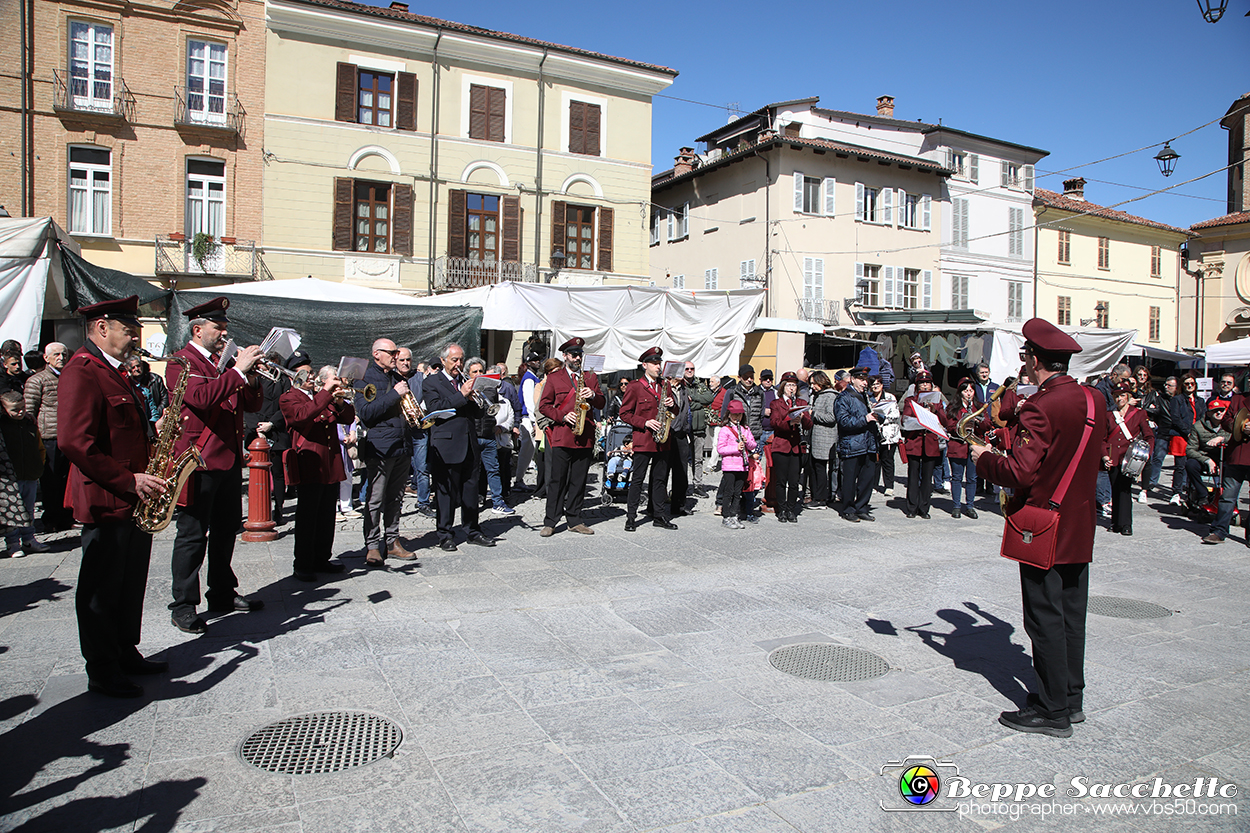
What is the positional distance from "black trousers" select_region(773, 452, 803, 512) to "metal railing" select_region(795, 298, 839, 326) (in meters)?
21.1

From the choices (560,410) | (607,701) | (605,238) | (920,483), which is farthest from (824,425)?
(605,238)

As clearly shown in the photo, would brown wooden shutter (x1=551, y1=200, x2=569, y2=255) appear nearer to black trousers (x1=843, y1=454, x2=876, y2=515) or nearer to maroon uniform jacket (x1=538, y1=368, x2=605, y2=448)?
black trousers (x1=843, y1=454, x2=876, y2=515)

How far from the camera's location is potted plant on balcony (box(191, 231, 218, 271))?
19969 mm

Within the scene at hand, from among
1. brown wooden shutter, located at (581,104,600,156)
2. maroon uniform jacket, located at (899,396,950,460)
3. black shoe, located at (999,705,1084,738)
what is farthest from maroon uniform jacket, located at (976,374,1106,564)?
brown wooden shutter, located at (581,104,600,156)

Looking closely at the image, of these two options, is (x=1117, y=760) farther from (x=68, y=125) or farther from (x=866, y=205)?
(x=866, y=205)

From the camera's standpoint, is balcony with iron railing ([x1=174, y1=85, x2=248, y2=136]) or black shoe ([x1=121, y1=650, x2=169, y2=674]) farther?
balcony with iron railing ([x1=174, y1=85, x2=248, y2=136])

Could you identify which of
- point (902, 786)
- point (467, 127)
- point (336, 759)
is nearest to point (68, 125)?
point (467, 127)

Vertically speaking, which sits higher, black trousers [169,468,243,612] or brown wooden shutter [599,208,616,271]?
brown wooden shutter [599,208,616,271]

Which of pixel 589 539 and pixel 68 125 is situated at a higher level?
pixel 68 125

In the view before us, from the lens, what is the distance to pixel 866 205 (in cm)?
3183

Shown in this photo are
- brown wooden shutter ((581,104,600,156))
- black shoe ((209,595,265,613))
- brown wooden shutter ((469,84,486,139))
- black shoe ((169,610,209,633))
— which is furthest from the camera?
brown wooden shutter ((581,104,600,156))

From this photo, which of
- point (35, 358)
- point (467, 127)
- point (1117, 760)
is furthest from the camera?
point (467, 127)

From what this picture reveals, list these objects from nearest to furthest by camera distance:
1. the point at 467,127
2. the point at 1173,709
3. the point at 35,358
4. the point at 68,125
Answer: the point at 1173,709
the point at 35,358
the point at 68,125
the point at 467,127

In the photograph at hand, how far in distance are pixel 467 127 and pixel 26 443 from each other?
17774mm
